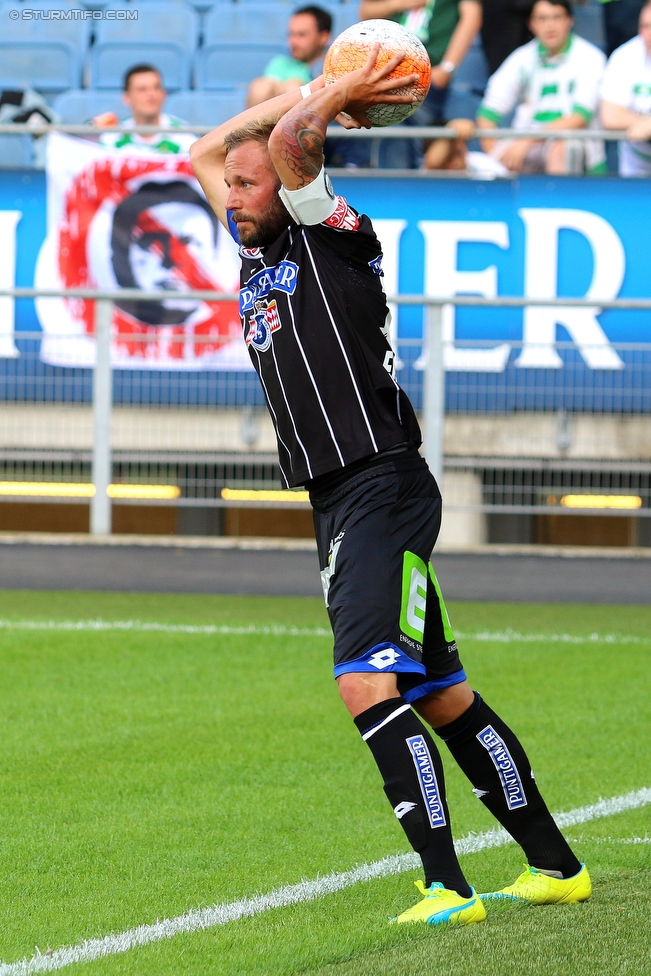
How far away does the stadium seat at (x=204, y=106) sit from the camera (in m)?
15.1

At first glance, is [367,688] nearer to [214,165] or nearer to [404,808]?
[404,808]

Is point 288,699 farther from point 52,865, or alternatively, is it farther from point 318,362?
point 318,362

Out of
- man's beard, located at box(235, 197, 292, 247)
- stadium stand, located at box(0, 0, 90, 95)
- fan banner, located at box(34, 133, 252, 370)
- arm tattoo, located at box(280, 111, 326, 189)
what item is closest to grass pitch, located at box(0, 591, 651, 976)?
man's beard, located at box(235, 197, 292, 247)

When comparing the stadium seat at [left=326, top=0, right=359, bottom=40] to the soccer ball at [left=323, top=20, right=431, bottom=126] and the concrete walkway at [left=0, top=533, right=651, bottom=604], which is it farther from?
the soccer ball at [left=323, top=20, right=431, bottom=126]

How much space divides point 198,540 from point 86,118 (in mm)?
6123

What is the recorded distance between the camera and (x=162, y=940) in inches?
125

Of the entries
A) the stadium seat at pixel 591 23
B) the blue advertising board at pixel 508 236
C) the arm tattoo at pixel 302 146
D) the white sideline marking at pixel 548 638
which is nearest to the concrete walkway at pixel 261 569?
the white sideline marking at pixel 548 638

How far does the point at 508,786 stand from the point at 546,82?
1222 centimetres

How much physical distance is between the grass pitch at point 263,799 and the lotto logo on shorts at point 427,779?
0.89 ft

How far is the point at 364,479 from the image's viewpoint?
3.41 meters

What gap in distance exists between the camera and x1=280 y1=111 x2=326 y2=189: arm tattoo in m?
3.20

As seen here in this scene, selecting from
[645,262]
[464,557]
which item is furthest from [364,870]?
[645,262]

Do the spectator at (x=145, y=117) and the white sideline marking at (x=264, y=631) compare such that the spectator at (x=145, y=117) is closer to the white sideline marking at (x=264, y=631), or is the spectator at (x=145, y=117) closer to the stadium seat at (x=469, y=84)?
the stadium seat at (x=469, y=84)

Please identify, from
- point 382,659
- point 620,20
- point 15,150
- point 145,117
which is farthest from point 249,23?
point 382,659
